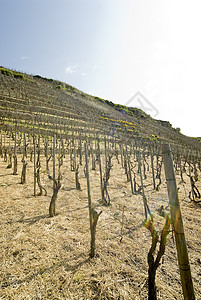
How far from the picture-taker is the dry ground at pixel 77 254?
1.71 metres

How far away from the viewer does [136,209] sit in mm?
4125

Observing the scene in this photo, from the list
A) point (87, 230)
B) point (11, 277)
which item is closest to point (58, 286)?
point (11, 277)

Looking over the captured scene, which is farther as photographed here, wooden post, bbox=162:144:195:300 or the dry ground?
the dry ground

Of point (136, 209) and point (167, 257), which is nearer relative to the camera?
point (167, 257)

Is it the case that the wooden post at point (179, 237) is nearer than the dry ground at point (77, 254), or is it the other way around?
the wooden post at point (179, 237)

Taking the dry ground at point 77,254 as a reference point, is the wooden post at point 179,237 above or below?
above

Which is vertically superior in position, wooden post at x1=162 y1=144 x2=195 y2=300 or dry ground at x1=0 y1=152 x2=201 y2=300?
wooden post at x1=162 y1=144 x2=195 y2=300

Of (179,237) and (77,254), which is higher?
(179,237)

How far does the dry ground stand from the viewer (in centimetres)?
171

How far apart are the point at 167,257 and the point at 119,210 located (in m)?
1.71

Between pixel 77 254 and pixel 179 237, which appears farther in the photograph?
pixel 77 254

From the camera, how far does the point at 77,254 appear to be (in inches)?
88.1

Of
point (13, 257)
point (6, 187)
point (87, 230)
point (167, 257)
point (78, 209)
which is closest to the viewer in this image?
point (13, 257)

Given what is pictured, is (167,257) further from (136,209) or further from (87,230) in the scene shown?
(136,209)
